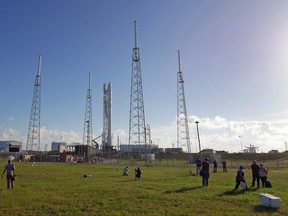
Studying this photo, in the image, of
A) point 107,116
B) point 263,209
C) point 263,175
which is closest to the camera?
point 263,209

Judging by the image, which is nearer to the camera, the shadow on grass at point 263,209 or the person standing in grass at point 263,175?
the shadow on grass at point 263,209

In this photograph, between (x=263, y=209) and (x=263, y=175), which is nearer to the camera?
(x=263, y=209)

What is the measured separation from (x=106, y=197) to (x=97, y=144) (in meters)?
108

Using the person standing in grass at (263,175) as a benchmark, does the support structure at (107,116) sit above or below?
above

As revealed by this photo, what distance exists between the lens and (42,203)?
12.9 meters

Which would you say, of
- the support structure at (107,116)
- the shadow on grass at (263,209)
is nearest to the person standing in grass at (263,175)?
the shadow on grass at (263,209)

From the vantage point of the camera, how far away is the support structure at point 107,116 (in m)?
114

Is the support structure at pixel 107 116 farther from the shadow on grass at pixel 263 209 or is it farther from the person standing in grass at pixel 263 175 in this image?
the shadow on grass at pixel 263 209

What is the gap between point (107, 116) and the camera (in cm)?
11575

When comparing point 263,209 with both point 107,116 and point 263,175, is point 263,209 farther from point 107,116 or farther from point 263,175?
point 107,116

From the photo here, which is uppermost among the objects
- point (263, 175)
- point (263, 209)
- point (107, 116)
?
point (107, 116)

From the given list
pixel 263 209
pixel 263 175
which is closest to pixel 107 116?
pixel 263 175

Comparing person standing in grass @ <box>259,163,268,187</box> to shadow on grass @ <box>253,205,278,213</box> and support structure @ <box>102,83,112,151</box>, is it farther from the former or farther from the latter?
support structure @ <box>102,83,112,151</box>

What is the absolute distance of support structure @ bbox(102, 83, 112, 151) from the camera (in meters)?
114
